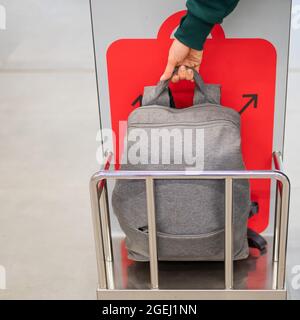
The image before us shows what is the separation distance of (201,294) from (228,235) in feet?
0.55

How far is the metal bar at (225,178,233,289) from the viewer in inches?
43.5

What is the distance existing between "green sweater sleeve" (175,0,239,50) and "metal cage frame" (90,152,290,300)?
0.29 m

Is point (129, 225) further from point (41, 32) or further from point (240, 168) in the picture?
point (41, 32)

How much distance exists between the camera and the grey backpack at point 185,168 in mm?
1156

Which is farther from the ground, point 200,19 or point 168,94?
point 200,19

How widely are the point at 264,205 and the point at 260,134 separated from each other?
193mm

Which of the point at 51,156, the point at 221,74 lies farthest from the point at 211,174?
the point at 51,156

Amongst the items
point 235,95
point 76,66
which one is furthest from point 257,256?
point 76,66

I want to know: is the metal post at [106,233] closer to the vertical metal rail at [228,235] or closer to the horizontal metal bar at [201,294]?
the horizontal metal bar at [201,294]

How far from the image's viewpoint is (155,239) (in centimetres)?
116

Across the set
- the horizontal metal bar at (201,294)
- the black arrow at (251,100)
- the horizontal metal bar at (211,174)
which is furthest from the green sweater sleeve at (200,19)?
the horizontal metal bar at (201,294)

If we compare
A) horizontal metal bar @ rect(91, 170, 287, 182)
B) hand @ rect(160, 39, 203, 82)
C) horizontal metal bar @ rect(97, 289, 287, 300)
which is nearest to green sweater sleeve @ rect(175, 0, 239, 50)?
hand @ rect(160, 39, 203, 82)

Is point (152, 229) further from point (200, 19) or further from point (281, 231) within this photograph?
point (200, 19)

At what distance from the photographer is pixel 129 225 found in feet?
4.02
